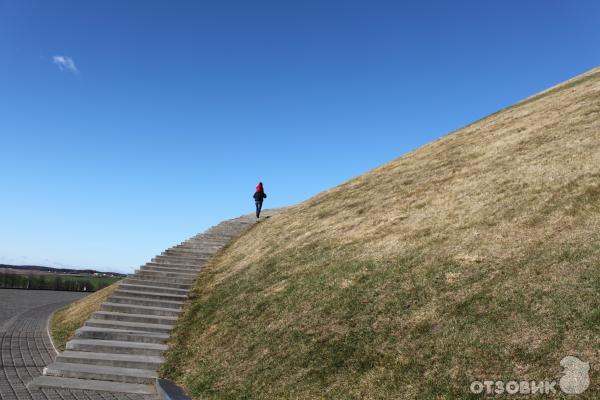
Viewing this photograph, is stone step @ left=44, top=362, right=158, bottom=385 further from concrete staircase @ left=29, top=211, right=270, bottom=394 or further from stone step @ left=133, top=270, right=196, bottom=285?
stone step @ left=133, top=270, right=196, bottom=285

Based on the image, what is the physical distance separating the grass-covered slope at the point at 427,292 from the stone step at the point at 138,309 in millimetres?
549

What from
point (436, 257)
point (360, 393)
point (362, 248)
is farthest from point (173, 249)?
point (360, 393)

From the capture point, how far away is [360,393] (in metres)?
7.35

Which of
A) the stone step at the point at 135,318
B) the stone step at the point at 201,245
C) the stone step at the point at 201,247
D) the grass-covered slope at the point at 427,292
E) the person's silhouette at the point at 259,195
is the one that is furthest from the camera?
the person's silhouette at the point at 259,195

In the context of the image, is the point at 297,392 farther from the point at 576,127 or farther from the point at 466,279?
the point at 576,127

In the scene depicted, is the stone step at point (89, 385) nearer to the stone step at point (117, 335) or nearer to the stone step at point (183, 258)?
the stone step at point (117, 335)

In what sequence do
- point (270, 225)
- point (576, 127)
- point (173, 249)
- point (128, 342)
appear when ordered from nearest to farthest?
point (128, 342) < point (576, 127) < point (173, 249) < point (270, 225)

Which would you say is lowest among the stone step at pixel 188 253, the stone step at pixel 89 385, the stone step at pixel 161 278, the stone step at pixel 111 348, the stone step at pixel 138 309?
the stone step at pixel 89 385

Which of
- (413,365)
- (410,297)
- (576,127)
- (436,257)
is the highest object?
(576,127)

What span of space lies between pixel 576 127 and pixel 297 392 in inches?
583

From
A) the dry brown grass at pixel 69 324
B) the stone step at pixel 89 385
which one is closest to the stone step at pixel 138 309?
the dry brown grass at pixel 69 324

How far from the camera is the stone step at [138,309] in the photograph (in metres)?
15.0

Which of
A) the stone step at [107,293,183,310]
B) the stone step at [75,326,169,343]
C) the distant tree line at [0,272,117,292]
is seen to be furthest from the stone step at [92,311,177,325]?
the distant tree line at [0,272,117,292]

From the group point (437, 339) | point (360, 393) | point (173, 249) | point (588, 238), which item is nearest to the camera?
point (360, 393)
